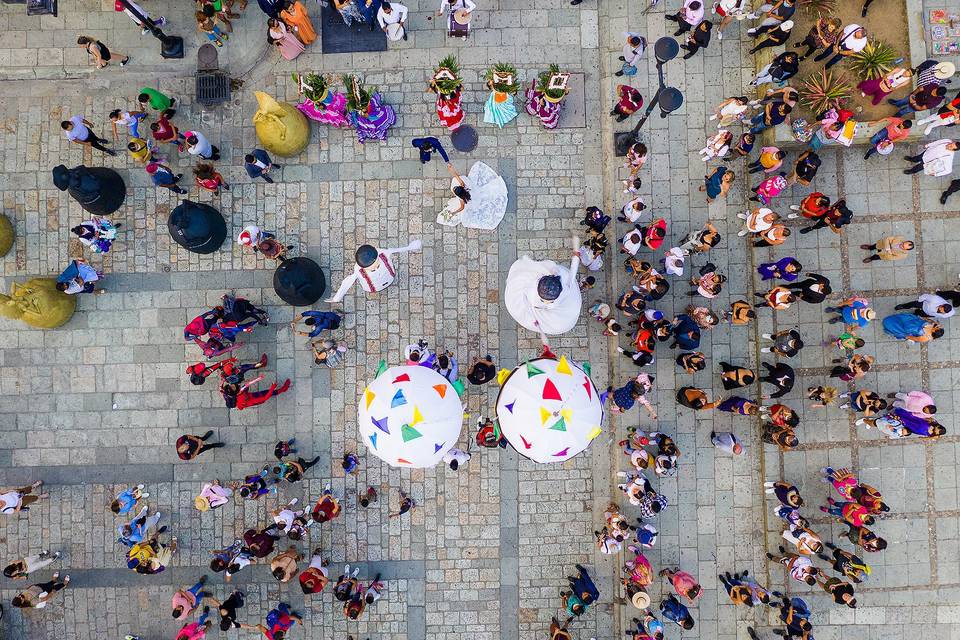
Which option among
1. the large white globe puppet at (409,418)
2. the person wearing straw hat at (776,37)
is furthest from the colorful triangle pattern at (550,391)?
the person wearing straw hat at (776,37)

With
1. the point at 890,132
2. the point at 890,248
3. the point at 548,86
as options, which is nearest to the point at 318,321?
the point at 548,86

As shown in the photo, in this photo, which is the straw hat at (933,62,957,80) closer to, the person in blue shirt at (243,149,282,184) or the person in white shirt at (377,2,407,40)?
the person in white shirt at (377,2,407,40)

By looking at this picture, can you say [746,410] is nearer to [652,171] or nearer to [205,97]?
[652,171]

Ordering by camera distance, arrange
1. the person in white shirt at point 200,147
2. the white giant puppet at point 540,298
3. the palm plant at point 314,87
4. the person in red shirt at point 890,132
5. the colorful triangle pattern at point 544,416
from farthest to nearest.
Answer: the person in white shirt at point 200,147
the person in red shirt at point 890,132
the palm plant at point 314,87
the white giant puppet at point 540,298
the colorful triangle pattern at point 544,416

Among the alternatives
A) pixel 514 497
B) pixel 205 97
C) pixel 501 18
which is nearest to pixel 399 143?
pixel 501 18

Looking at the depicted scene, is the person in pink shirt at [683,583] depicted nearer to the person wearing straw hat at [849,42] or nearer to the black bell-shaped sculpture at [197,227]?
the person wearing straw hat at [849,42]

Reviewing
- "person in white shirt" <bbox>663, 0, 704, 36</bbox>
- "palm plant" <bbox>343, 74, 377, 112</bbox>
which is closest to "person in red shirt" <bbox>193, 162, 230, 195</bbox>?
"palm plant" <bbox>343, 74, 377, 112</bbox>
